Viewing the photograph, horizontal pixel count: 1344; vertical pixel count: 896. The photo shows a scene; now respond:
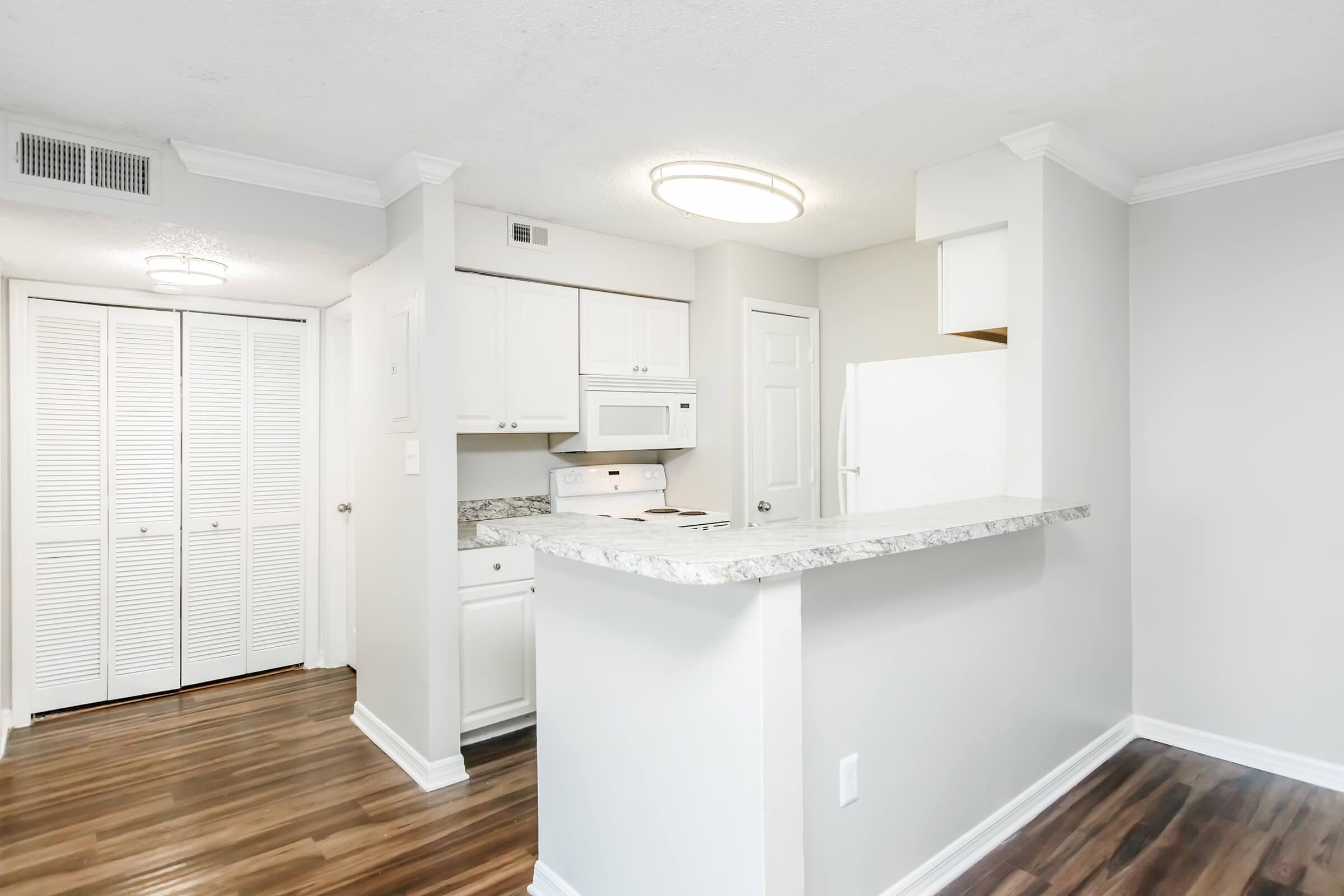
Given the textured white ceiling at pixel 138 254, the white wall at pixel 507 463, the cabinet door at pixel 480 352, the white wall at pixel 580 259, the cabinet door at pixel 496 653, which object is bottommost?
the cabinet door at pixel 496 653

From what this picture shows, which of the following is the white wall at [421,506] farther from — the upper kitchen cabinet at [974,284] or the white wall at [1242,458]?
the white wall at [1242,458]

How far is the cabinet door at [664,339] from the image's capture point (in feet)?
13.2

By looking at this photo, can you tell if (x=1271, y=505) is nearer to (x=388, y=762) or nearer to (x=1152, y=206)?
(x=1152, y=206)

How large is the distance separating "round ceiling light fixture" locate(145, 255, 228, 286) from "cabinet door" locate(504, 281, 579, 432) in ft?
3.99

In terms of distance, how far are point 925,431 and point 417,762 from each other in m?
2.37

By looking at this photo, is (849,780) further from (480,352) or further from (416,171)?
(416,171)

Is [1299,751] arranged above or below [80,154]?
below

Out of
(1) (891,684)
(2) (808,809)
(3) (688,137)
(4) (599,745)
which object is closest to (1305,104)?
(3) (688,137)

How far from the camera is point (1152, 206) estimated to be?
3.17 metres

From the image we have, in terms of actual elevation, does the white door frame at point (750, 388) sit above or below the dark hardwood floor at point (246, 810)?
above

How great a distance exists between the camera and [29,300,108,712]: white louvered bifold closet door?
360 cm

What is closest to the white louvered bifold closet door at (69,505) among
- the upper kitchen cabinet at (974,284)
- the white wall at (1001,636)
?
the white wall at (1001,636)

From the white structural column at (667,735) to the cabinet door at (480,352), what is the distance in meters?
1.36

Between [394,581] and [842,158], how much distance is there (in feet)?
8.13
